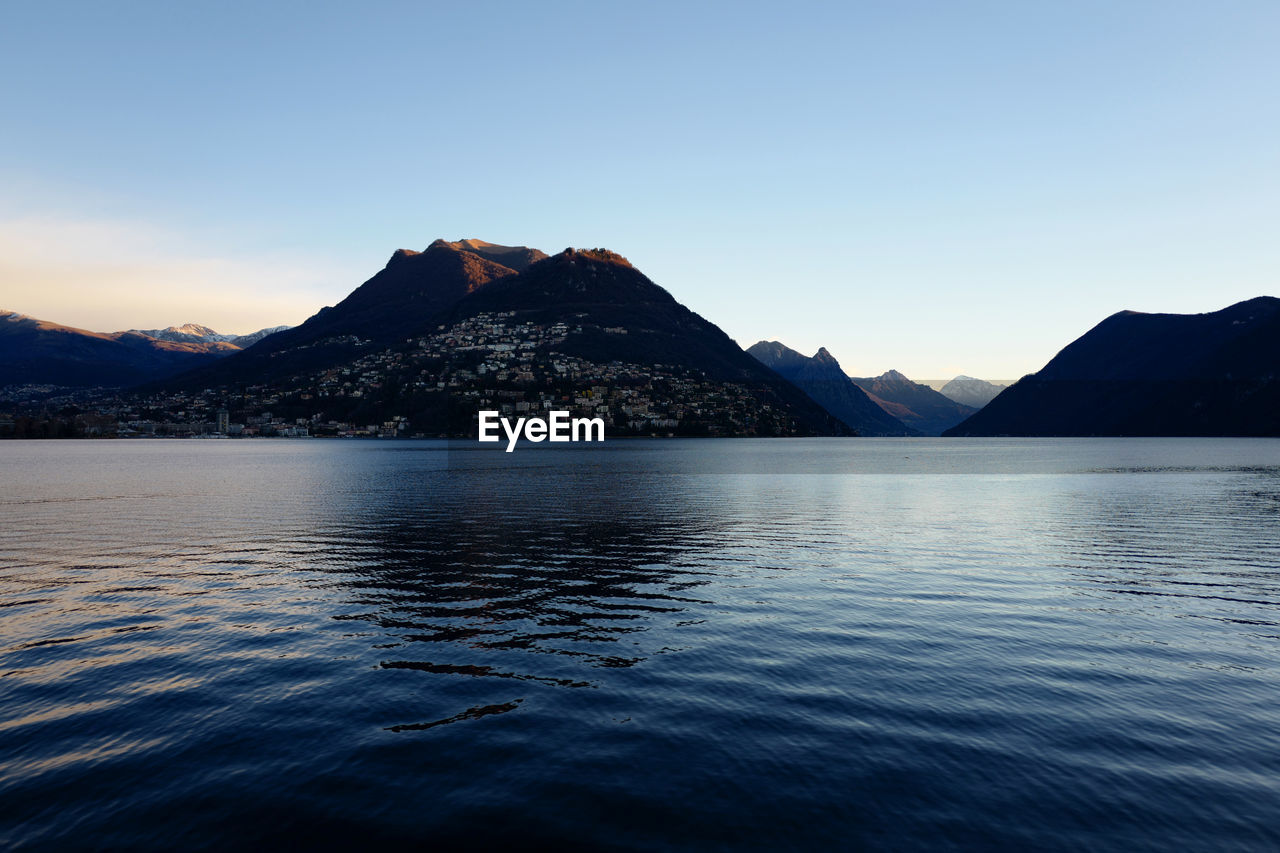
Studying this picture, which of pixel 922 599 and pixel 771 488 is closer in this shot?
pixel 922 599

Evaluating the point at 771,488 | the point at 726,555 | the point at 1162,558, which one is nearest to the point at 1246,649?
the point at 1162,558

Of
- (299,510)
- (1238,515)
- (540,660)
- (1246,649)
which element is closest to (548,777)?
(540,660)

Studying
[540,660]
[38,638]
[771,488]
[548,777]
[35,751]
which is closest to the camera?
[548,777]

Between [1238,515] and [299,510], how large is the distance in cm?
9535

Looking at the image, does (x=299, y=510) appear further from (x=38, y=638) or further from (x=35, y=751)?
(x=35, y=751)

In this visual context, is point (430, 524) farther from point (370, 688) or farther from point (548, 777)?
point (548, 777)

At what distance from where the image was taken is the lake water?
13.8 metres

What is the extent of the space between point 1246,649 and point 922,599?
11.9 metres

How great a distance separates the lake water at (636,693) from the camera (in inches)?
543

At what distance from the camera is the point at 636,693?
20.6 meters

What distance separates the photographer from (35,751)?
16516mm

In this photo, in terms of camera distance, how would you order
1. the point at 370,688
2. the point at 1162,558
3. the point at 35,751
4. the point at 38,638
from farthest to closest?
the point at 1162,558 → the point at 38,638 → the point at 370,688 → the point at 35,751

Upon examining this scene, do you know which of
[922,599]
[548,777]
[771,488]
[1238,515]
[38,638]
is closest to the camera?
[548,777]

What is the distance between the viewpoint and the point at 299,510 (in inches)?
2731
